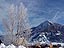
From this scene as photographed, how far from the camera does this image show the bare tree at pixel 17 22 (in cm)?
1595

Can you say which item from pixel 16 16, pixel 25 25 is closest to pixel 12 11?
pixel 16 16

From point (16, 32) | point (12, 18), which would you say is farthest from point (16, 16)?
point (16, 32)

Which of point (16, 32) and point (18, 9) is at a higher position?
point (18, 9)

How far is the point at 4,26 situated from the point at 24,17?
68.6 inches

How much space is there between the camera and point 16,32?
15.7 metres

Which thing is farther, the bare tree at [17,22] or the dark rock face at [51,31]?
the dark rock face at [51,31]

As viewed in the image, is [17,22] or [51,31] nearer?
[17,22]

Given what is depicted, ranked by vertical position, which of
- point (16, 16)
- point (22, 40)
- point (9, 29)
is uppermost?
point (16, 16)

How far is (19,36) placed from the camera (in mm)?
15484

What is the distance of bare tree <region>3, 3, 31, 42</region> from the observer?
1595cm

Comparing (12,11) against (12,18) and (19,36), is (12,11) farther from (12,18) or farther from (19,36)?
(19,36)

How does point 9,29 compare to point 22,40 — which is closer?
point 22,40

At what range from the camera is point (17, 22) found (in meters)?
16.2

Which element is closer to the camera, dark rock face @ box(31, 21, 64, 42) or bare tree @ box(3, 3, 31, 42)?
bare tree @ box(3, 3, 31, 42)
